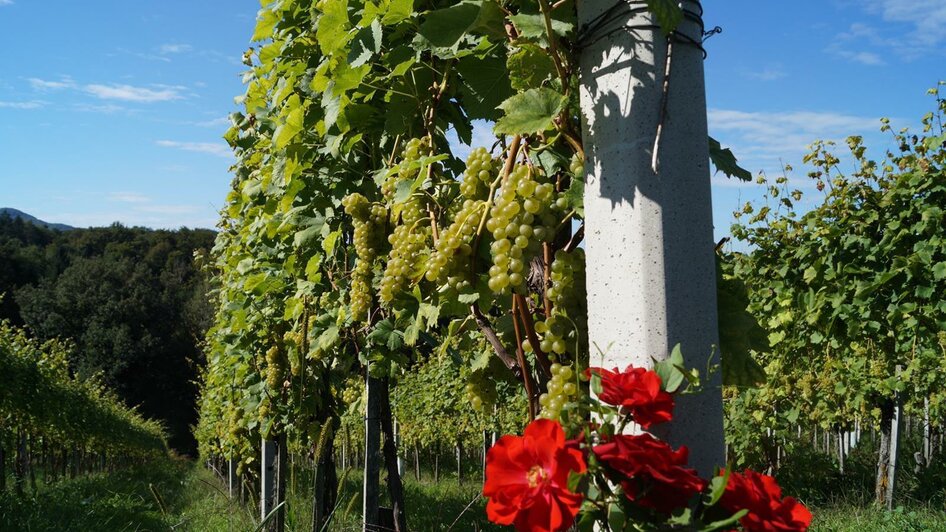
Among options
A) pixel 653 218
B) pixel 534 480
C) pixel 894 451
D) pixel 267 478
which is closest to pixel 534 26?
pixel 653 218

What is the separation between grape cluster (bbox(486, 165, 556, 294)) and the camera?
1.49 metres

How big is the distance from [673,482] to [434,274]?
84 centimetres

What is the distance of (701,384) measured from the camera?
1254mm

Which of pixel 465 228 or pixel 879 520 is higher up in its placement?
pixel 465 228

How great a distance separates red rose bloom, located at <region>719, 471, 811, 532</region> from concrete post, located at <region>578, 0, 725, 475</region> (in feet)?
0.61

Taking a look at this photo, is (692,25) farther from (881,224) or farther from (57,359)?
(57,359)

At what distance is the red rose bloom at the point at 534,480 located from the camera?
3.46ft

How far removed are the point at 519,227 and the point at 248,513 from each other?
5.54m

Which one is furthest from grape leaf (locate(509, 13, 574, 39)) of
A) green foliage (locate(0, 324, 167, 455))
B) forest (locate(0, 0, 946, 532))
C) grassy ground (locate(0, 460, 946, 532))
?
green foliage (locate(0, 324, 167, 455))

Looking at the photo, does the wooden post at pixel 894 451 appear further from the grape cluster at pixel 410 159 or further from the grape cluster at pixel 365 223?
the grape cluster at pixel 410 159

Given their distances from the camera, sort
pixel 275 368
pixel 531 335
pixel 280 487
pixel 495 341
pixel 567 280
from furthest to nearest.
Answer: pixel 280 487 < pixel 275 368 < pixel 495 341 < pixel 531 335 < pixel 567 280

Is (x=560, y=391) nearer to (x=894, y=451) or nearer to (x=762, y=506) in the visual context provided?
(x=762, y=506)

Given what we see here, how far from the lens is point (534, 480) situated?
3.59 ft

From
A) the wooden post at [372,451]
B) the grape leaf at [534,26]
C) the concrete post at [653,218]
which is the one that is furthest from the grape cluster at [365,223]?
the concrete post at [653,218]
